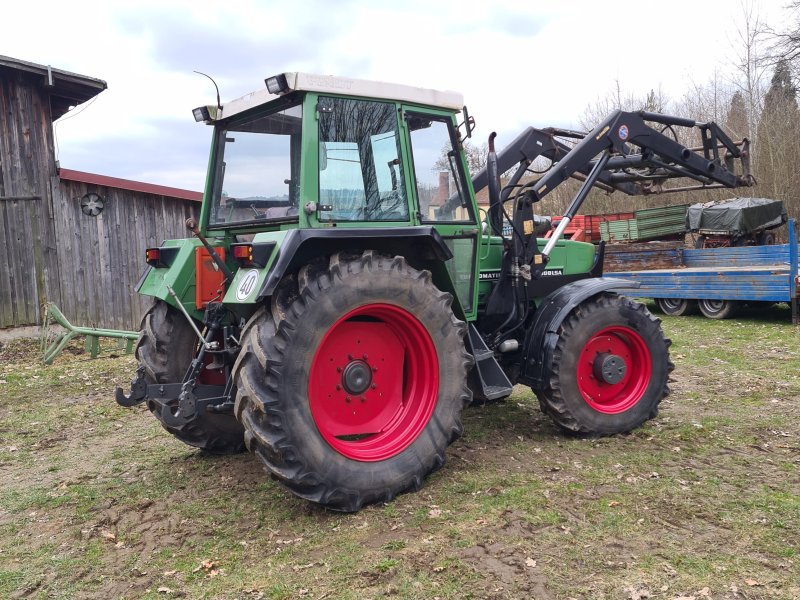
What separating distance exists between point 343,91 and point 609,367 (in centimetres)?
296

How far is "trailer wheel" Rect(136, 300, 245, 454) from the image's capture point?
486cm

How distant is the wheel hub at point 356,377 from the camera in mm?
4262

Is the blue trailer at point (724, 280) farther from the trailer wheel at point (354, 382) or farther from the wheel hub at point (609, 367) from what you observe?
the trailer wheel at point (354, 382)

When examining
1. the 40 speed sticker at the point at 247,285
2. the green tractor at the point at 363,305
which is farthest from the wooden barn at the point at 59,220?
the 40 speed sticker at the point at 247,285

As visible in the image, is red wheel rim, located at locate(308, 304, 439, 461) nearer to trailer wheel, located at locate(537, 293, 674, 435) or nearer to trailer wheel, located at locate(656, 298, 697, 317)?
trailer wheel, located at locate(537, 293, 674, 435)

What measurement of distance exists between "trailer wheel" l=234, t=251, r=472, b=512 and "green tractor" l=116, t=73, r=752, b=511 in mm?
12

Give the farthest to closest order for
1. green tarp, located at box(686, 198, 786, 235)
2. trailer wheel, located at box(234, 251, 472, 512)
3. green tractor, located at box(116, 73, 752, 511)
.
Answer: green tarp, located at box(686, 198, 786, 235), green tractor, located at box(116, 73, 752, 511), trailer wheel, located at box(234, 251, 472, 512)

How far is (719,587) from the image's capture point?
3.03 m

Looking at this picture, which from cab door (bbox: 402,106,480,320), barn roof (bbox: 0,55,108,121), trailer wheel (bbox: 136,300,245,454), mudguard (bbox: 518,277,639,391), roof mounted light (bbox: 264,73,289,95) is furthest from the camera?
barn roof (bbox: 0,55,108,121)

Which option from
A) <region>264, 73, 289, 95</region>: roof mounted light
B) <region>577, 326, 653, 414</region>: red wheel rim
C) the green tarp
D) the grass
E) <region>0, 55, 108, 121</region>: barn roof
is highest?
<region>0, 55, 108, 121</region>: barn roof

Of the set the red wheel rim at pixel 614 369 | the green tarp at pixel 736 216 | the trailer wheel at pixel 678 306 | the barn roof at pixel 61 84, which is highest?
the barn roof at pixel 61 84

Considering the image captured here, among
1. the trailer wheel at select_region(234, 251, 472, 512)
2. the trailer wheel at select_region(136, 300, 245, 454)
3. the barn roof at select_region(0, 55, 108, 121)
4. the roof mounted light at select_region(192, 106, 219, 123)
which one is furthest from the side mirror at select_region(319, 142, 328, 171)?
the barn roof at select_region(0, 55, 108, 121)

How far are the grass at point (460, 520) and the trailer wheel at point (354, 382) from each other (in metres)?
0.27

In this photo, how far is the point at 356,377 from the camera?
428 centimetres
